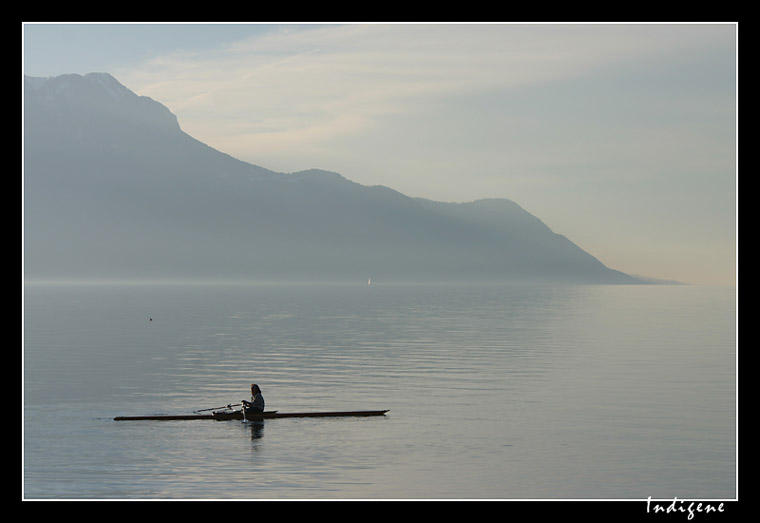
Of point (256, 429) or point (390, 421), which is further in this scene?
point (390, 421)

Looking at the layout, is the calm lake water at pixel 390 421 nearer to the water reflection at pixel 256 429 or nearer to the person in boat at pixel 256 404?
the water reflection at pixel 256 429

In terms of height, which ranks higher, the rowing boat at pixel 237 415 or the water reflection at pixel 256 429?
the rowing boat at pixel 237 415

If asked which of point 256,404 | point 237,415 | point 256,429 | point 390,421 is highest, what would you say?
point 256,404

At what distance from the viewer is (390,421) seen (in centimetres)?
4831

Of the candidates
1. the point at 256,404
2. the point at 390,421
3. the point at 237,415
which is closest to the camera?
the point at 256,404

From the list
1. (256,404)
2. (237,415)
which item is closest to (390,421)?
(256,404)

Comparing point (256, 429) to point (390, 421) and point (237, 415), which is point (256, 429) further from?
point (390, 421)

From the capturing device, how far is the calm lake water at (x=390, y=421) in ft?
118

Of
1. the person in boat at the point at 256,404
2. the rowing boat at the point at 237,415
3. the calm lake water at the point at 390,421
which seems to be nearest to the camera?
the calm lake water at the point at 390,421

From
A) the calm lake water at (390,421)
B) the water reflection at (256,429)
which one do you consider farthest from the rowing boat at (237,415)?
the water reflection at (256,429)

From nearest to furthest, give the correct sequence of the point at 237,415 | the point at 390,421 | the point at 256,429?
the point at 256,429, the point at 390,421, the point at 237,415

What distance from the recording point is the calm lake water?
35.8 metres

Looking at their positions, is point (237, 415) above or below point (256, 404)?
below
